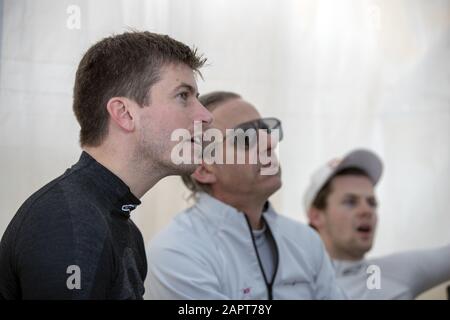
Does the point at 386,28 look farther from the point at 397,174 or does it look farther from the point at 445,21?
the point at 397,174

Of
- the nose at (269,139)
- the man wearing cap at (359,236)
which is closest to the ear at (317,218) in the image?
the man wearing cap at (359,236)

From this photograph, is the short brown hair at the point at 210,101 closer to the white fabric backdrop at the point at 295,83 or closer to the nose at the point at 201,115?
the white fabric backdrop at the point at 295,83

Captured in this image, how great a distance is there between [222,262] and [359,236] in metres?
0.65

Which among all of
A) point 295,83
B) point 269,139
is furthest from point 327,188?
point 269,139

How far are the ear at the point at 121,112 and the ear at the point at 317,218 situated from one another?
42.9 inches

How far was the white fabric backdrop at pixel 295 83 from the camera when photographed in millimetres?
1274

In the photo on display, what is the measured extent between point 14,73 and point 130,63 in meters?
0.37

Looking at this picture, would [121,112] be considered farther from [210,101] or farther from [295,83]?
[295,83]

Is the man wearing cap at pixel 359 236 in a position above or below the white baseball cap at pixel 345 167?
below

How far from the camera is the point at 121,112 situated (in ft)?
3.24

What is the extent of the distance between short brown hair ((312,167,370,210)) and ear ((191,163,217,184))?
509 mm

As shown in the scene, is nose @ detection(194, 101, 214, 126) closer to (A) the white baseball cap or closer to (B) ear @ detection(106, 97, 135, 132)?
(B) ear @ detection(106, 97, 135, 132)

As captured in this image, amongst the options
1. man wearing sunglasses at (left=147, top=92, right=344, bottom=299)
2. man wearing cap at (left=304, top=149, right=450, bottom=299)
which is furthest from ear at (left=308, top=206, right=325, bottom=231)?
man wearing sunglasses at (left=147, top=92, right=344, bottom=299)
